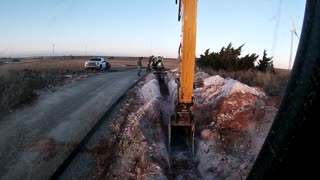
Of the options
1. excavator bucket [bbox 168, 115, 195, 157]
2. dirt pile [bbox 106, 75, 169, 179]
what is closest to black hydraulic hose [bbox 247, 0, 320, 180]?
dirt pile [bbox 106, 75, 169, 179]

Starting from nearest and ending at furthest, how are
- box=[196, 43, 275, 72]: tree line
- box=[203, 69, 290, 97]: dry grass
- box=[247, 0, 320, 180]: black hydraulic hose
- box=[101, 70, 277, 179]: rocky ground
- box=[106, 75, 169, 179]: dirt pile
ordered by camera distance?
box=[247, 0, 320, 180]: black hydraulic hose
box=[106, 75, 169, 179]: dirt pile
box=[101, 70, 277, 179]: rocky ground
box=[203, 69, 290, 97]: dry grass
box=[196, 43, 275, 72]: tree line

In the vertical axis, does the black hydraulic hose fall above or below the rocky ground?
above

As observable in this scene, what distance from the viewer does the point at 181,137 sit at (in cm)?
1368

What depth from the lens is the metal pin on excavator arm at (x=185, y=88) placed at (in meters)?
12.3

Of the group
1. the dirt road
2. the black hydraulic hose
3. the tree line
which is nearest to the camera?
the black hydraulic hose

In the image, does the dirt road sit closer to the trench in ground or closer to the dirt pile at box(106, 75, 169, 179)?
the dirt pile at box(106, 75, 169, 179)

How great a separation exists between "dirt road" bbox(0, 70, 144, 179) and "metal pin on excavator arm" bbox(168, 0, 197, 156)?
10.4 ft

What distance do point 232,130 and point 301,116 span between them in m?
12.6

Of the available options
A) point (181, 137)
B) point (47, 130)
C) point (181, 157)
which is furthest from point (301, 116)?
point (47, 130)

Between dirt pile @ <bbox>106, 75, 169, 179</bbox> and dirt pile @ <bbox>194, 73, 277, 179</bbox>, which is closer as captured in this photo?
dirt pile @ <bbox>106, 75, 169, 179</bbox>

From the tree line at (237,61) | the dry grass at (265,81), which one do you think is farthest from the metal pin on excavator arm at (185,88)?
the tree line at (237,61)

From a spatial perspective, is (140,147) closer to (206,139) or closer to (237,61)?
(206,139)

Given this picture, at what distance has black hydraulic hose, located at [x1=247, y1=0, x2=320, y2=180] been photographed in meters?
1.06

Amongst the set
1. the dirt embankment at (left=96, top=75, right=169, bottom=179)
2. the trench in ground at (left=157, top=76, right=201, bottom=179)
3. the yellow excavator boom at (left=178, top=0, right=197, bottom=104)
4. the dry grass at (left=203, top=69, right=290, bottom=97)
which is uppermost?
the yellow excavator boom at (left=178, top=0, right=197, bottom=104)
